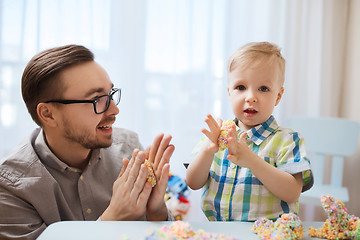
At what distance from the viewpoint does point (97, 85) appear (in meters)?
1.40

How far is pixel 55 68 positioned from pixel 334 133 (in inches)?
87.0

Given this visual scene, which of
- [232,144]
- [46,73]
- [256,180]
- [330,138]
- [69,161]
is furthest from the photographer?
[330,138]

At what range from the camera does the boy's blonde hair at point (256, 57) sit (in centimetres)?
116

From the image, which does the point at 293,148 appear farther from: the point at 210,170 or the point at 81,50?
the point at 81,50

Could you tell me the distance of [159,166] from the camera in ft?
3.81

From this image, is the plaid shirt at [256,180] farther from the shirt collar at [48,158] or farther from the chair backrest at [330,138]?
the chair backrest at [330,138]

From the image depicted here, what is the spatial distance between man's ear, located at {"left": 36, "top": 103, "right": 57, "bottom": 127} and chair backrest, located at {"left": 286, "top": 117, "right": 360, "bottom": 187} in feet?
6.40

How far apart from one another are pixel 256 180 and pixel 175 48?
6.61 feet

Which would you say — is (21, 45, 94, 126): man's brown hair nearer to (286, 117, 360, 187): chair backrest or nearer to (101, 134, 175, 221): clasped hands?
(101, 134, 175, 221): clasped hands

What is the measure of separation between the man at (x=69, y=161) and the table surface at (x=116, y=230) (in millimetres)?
207

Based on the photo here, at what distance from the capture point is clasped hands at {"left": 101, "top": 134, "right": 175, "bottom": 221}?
45.2 inches

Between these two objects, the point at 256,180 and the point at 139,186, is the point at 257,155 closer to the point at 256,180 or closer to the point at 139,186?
the point at 256,180

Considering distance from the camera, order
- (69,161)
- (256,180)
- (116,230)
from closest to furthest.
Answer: (116,230) < (256,180) < (69,161)

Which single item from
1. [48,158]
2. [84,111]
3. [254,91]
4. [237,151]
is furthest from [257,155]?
[48,158]
